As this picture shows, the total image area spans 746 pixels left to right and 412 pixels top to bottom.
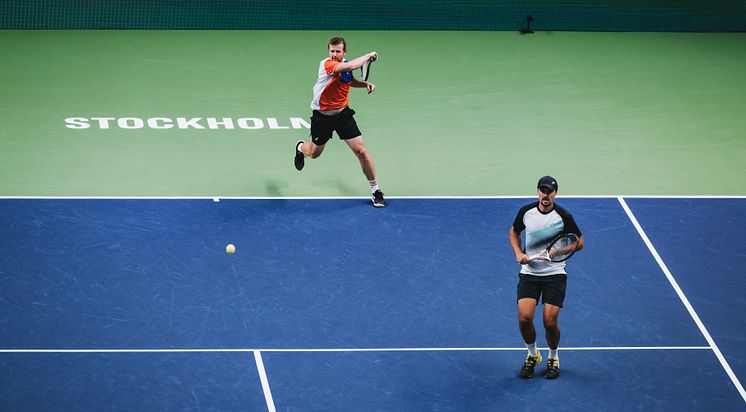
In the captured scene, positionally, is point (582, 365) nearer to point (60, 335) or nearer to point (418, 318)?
point (418, 318)

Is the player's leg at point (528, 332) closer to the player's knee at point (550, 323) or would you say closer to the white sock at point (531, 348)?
the white sock at point (531, 348)

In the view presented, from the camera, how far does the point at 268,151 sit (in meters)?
15.1

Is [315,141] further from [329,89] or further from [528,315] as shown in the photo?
[528,315]

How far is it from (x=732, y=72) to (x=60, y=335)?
39.5ft

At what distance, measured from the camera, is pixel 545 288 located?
32.6ft

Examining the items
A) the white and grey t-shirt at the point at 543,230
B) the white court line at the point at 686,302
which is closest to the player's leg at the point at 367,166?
the white court line at the point at 686,302

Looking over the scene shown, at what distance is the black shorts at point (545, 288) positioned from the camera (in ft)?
32.3

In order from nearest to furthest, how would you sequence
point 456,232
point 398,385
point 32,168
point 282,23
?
point 398,385
point 456,232
point 32,168
point 282,23

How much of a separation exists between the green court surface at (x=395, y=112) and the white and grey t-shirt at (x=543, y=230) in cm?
408

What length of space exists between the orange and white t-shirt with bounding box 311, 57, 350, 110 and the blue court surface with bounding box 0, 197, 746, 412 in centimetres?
115

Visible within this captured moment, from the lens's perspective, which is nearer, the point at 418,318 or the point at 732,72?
the point at 418,318

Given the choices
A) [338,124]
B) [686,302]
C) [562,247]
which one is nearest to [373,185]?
[338,124]

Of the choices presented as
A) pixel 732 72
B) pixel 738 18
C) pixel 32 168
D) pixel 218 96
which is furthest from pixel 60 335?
pixel 738 18

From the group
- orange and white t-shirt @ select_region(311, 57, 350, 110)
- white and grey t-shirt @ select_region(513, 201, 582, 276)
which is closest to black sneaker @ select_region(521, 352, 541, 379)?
white and grey t-shirt @ select_region(513, 201, 582, 276)
